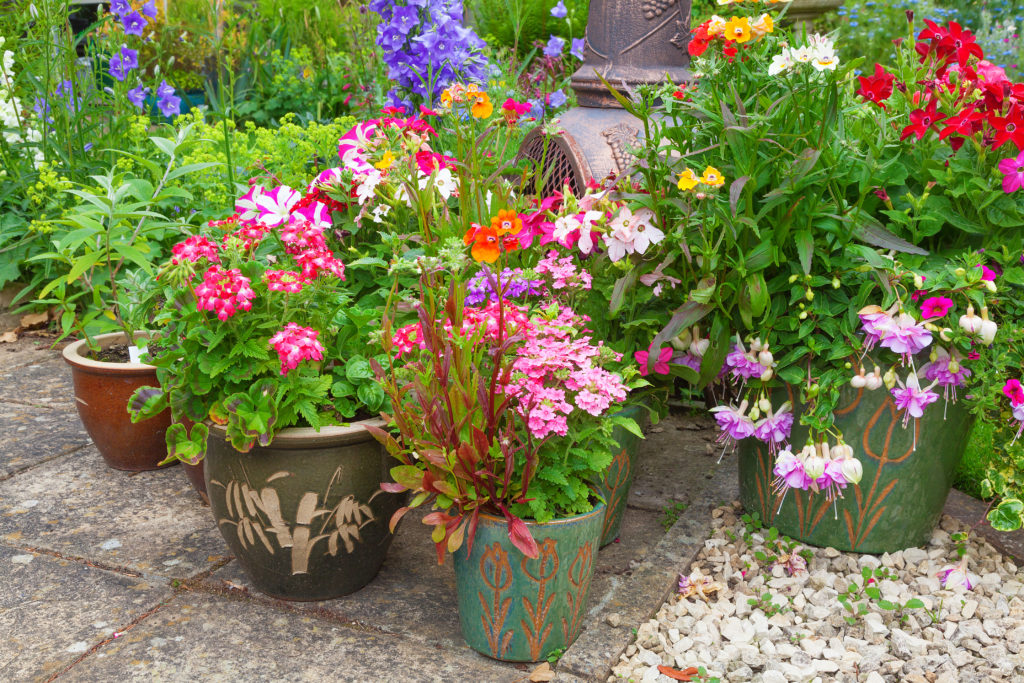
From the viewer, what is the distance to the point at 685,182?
5.94ft

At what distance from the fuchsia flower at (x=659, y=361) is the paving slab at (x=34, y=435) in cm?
191

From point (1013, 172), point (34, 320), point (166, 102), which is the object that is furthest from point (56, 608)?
point (166, 102)

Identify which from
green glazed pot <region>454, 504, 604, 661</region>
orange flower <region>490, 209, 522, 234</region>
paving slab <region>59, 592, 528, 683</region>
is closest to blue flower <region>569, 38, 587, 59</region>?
orange flower <region>490, 209, 522, 234</region>

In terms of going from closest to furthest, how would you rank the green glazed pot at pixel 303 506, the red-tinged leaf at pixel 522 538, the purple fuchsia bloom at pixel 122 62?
1. the red-tinged leaf at pixel 522 538
2. the green glazed pot at pixel 303 506
3. the purple fuchsia bloom at pixel 122 62

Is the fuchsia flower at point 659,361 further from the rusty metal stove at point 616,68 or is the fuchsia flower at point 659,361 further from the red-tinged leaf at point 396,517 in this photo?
the rusty metal stove at point 616,68

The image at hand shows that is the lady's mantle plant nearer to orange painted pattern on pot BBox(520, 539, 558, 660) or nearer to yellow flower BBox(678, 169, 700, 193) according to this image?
orange painted pattern on pot BBox(520, 539, 558, 660)

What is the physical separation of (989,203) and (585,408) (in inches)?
40.6

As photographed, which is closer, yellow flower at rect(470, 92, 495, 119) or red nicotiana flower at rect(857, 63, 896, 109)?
red nicotiana flower at rect(857, 63, 896, 109)

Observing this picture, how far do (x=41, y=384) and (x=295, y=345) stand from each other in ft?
7.24

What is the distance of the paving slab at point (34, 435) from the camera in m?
2.69

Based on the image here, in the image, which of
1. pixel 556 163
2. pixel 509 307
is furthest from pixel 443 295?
pixel 556 163

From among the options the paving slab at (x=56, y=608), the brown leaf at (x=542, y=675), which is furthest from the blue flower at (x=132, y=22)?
the brown leaf at (x=542, y=675)

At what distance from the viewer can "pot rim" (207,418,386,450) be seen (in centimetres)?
182

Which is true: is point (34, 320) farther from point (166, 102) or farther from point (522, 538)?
point (522, 538)
